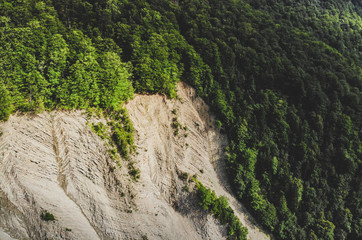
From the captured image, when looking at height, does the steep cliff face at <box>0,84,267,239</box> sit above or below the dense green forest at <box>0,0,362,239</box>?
below

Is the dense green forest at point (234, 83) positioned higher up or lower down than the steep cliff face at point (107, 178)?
higher up

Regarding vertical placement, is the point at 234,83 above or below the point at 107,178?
above

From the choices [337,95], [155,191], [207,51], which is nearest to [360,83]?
[337,95]

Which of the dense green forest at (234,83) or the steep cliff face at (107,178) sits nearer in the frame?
the steep cliff face at (107,178)

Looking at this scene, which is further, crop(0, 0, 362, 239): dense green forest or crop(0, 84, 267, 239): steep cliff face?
crop(0, 0, 362, 239): dense green forest

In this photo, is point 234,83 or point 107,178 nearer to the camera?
point 107,178
